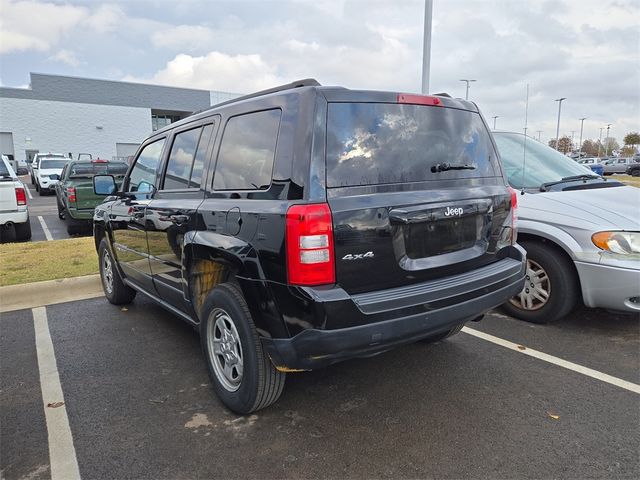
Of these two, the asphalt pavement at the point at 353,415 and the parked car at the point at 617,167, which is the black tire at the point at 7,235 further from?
the parked car at the point at 617,167

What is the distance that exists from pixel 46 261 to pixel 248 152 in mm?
5094

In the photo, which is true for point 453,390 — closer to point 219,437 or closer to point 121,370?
point 219,437

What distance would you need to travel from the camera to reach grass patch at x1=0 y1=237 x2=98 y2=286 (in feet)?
18.7

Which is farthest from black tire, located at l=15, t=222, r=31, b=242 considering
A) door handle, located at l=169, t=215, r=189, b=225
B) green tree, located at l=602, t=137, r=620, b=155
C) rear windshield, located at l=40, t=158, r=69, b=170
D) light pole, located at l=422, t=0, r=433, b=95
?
green tree, located at l=602, t=137, r=620, b=155

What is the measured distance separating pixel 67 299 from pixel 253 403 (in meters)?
3.77

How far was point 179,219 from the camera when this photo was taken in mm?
3275

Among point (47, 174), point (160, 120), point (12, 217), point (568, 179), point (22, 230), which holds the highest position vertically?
point (160, 120)

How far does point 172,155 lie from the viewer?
377cm

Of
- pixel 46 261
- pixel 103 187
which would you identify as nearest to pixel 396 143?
pixel 103 187

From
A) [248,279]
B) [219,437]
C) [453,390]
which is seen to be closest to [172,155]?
[248,279]

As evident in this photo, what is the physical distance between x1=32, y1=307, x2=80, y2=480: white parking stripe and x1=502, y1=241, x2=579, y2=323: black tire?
3814 mm

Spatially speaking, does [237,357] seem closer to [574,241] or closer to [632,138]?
[574,241]

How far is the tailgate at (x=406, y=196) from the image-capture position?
2.41m

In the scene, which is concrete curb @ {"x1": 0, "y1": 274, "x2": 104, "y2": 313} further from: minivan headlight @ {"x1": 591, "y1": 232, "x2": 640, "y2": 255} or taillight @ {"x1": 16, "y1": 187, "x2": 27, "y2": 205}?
minivan headlight @ {"x1": 591, "y1": 232, "x2": 640, "y2": 255}
